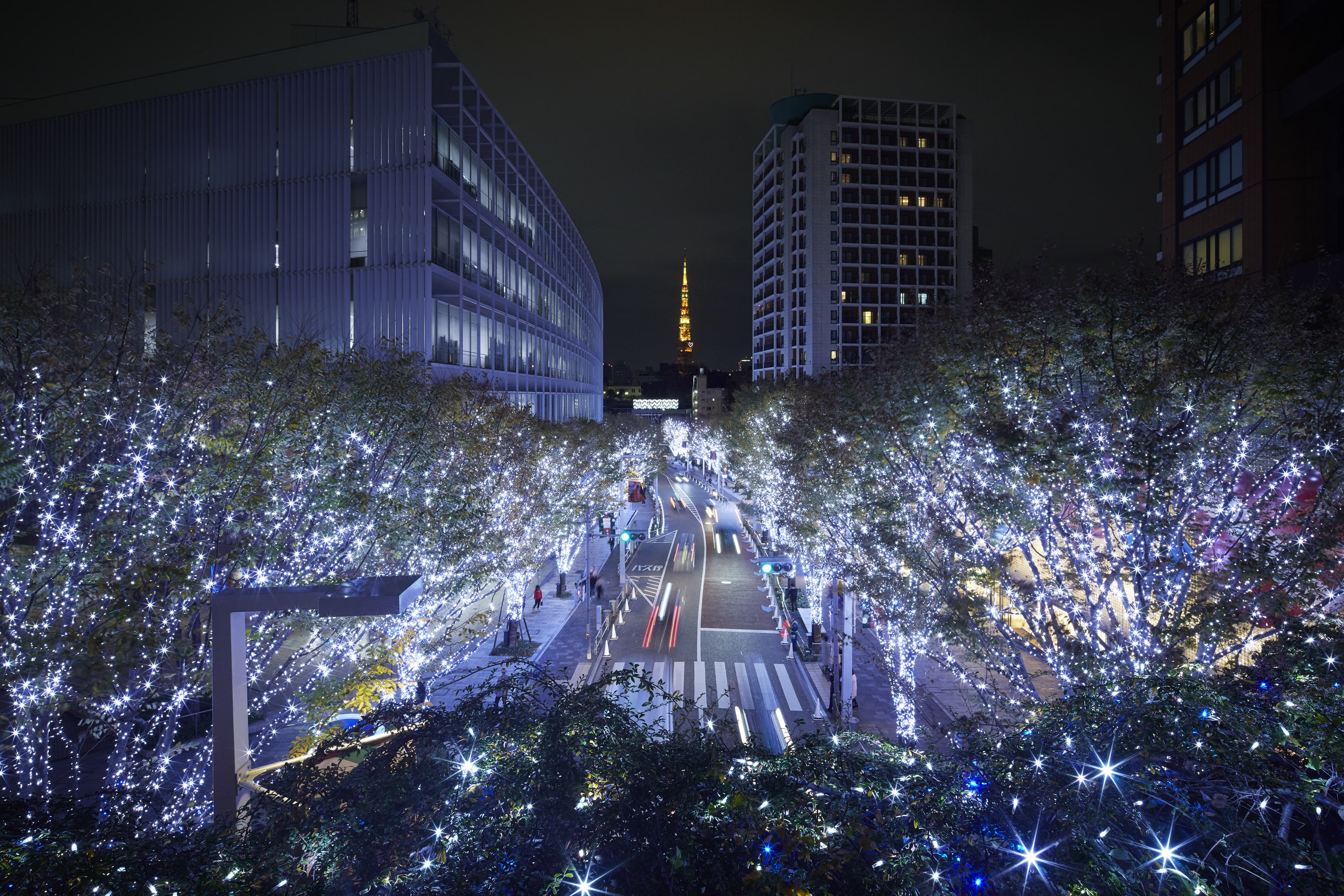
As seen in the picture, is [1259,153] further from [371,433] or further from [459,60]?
[459,60]

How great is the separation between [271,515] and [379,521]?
165cm

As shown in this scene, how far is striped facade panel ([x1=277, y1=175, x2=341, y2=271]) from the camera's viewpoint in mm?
23578

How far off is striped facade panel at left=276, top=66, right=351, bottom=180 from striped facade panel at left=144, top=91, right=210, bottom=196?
3841mm

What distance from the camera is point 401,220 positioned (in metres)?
23.2

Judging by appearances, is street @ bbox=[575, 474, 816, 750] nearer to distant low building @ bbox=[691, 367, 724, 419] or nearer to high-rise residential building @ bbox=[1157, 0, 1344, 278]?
high-rise residential building @ bbox=[1157, 0, 1344, 278]

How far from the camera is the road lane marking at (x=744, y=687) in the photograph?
16875 mm

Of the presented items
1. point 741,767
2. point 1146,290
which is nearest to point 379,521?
point 741,767

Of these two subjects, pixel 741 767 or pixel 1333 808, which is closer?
pixel 1333 808

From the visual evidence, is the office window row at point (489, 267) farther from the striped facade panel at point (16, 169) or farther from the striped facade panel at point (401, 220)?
the striped facade panel at point (16, 169)

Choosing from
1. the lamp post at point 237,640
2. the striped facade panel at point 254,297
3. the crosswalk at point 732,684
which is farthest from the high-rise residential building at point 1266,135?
the striped facade panel at point 254,297

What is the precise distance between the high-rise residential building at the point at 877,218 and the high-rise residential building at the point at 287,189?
52.0m

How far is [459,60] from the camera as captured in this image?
83.9ft

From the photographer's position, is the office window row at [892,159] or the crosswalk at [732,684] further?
the office window row at [892,159]

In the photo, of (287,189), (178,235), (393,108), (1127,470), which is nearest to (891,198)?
(393,108)
